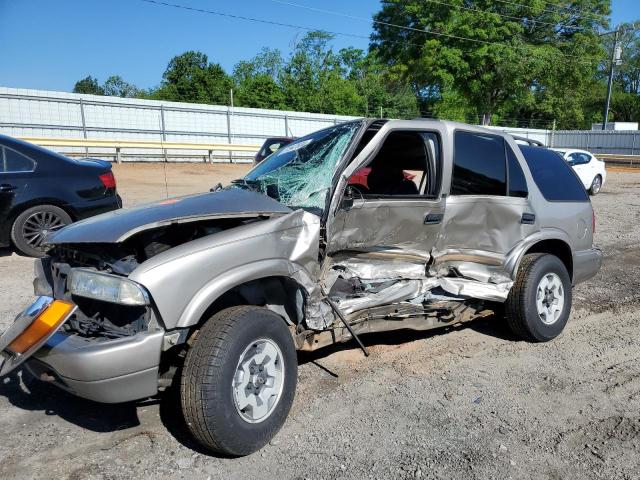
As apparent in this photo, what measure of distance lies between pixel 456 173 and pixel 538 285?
51.5 inches

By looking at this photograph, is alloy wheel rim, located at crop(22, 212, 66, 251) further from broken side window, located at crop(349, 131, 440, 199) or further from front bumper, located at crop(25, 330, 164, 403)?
front bumper, located at crop(25, 330, 164, 403)

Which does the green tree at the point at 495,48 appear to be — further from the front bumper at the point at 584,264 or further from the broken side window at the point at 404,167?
the broken side window at the point at 404,167

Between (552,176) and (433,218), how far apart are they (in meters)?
1.77

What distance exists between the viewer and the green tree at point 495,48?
37.3m

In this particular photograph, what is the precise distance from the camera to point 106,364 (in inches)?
104

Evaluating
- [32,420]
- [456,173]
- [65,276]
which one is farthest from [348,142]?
[32,420]

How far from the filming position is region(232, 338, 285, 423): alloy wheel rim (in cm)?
296

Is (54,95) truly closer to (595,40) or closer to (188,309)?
(188,309)

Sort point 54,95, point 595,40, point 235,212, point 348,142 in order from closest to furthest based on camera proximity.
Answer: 1. point 235,212
2. point 348,142
3. point 54,95
4. point 595,40

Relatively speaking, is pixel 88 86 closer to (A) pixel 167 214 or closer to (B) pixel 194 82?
(B) pixel 194 82

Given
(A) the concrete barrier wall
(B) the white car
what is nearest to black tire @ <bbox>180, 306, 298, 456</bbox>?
(B) the white car

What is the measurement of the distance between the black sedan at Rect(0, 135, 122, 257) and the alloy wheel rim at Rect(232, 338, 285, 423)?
4.93 m

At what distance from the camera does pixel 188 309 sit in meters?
2.80

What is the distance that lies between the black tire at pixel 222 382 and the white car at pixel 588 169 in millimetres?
16866
